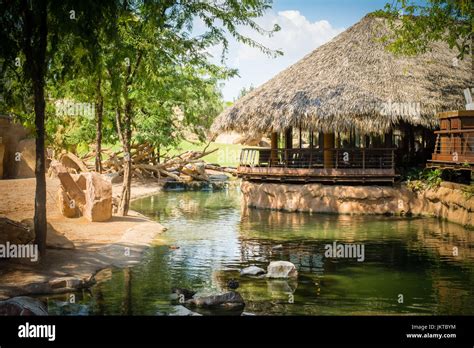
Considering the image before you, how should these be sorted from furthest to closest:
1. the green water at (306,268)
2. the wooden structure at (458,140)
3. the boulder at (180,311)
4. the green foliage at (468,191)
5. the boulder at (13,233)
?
the wooden structure at (458,140) < the green foliage at (468,191) < the boulder at (13,233) < the green water at (306,268) < the boulder at (180,311)

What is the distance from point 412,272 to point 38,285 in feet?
22.1

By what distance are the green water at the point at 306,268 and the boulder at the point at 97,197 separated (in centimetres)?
176

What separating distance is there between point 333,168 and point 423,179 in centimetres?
301

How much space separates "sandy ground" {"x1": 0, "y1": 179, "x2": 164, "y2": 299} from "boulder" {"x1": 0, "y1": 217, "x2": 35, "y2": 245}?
0.42 metres

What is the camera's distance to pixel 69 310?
8281 millimetres

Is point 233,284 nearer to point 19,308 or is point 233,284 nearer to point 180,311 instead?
point 180,311

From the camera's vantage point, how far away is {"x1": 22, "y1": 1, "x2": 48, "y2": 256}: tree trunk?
1042 centimetres

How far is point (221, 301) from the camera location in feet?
28.8

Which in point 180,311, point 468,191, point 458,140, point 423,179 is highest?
point 458,140

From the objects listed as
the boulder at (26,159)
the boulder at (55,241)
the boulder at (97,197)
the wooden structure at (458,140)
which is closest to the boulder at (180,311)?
the boulder at (55,241)

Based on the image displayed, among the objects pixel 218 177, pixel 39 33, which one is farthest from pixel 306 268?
pixel 218 177

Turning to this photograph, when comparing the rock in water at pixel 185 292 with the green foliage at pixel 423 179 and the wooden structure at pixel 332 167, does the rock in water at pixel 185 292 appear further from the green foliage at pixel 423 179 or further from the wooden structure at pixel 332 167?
the green foliage at pixel 423 179

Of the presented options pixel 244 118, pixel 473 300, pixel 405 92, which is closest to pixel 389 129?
pixel 405 92

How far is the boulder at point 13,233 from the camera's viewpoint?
10.4m
